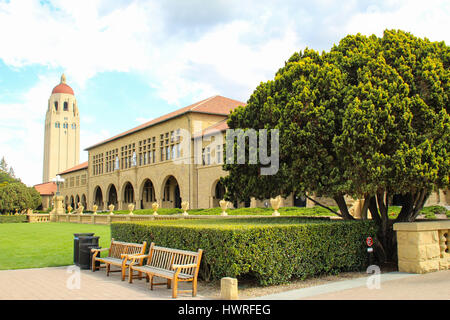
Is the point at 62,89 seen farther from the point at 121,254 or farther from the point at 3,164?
the point at 121,254

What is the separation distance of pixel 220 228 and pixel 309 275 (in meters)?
2.57

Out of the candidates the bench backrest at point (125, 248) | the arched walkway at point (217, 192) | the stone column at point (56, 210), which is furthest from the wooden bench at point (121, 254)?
the stone column at point (56, 210)

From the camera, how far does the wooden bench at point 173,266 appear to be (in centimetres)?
750

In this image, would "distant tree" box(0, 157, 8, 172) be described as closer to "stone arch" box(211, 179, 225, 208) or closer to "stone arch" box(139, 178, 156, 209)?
"stone arch" box(139, 178, 156, 209)

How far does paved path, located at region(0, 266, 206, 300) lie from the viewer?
7.44 m

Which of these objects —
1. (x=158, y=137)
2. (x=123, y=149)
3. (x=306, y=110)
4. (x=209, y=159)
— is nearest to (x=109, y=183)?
(x=123, y=149)

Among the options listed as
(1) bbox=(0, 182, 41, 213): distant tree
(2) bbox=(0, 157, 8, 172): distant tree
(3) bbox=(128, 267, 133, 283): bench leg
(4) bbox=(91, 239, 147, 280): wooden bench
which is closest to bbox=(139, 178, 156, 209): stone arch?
(1) bbox=(0, 182, 41, 213): distant tree

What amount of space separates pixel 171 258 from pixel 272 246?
83.1 inches

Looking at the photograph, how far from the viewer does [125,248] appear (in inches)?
Answer: 403

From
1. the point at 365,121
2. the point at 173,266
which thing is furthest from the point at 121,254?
the point at 365,121

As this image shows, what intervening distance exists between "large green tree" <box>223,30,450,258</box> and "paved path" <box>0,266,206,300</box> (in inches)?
176

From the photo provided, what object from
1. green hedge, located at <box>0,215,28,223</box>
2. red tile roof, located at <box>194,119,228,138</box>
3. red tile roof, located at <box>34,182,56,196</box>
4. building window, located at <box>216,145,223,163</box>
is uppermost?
red tile roof, located at <box>194,119,228,138</box>

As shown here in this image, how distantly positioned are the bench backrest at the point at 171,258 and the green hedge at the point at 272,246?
422 mm

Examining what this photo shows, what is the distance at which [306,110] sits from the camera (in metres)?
10.6
